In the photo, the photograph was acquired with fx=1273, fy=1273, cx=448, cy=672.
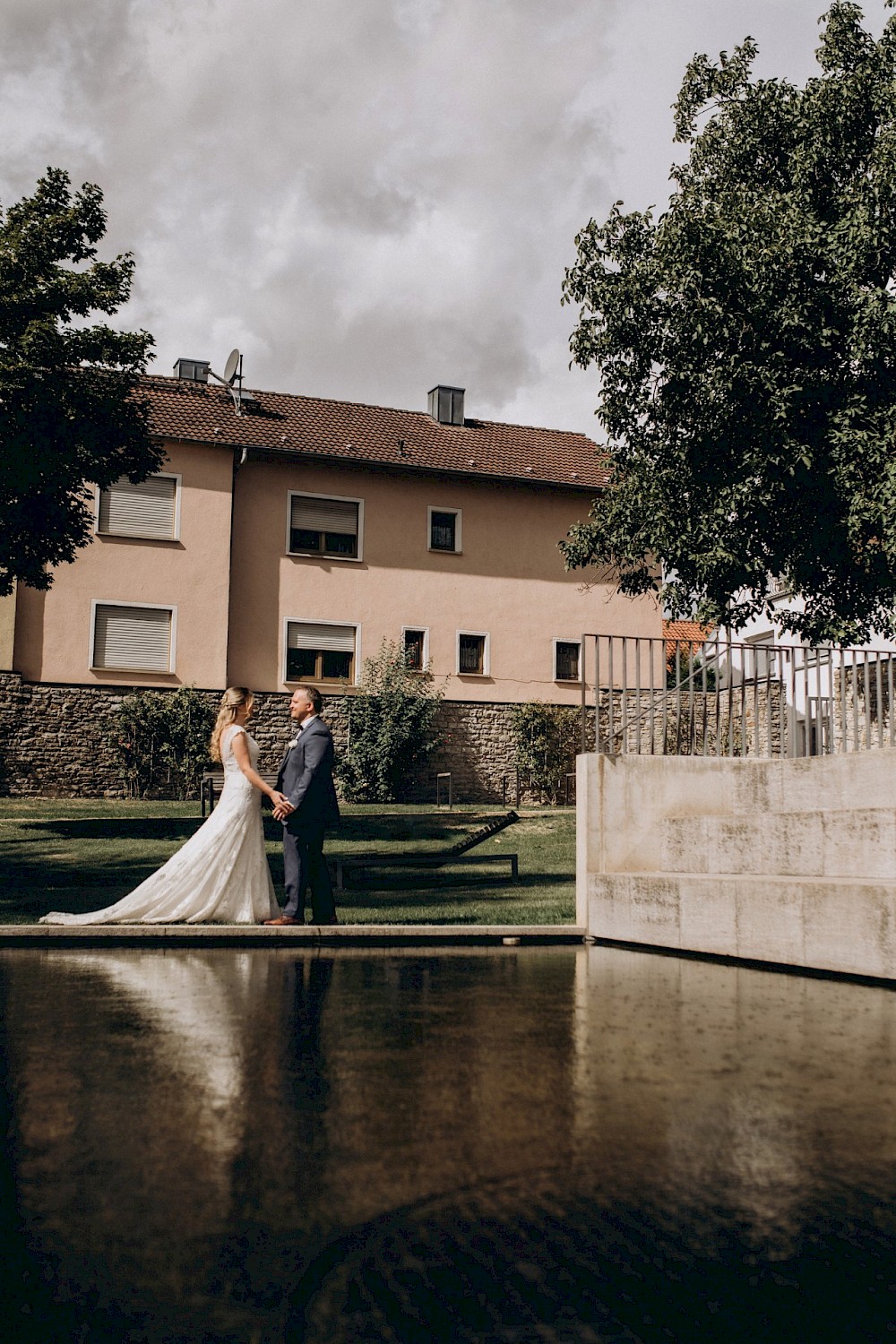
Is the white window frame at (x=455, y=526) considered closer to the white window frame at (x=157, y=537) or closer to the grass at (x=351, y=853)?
the white window frame at (x=157, y=537)

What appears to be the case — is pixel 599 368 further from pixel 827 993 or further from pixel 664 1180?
pixel 664 1180

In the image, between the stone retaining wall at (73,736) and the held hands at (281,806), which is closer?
the held hands at (281,806)

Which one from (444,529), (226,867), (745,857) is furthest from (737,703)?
(444,529)

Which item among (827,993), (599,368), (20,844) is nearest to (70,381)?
(20,844)

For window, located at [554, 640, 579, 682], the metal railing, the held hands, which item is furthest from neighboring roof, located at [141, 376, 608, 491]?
the held hands

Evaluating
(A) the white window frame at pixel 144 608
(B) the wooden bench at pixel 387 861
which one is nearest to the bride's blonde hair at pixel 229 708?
(B) the wooden bench at pixel 387 861

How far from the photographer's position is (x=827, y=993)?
8.00m

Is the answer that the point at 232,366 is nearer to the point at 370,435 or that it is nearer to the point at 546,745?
the point at 370,435

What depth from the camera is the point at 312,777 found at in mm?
10844

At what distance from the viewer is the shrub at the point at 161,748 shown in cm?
3189

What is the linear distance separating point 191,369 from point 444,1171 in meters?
38.4

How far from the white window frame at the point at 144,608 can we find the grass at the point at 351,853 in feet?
13.3

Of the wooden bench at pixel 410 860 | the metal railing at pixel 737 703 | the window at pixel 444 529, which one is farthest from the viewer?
the window at pixel 444 529

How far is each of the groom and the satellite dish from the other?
28.3 meters
